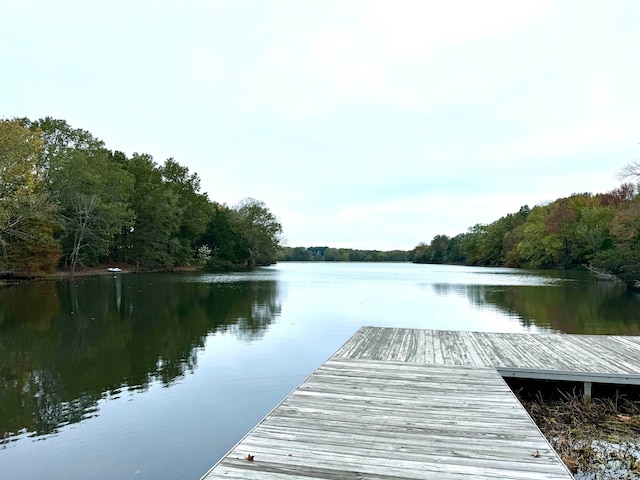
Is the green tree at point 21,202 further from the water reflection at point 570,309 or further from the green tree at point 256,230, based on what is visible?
the green tree at point 256,230

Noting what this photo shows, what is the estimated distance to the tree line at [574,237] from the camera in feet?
92.5

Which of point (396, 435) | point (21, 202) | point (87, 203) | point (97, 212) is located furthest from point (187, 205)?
point (396, 435)

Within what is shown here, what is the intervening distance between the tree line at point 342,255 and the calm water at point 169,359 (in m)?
99.9

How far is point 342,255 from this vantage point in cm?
12250

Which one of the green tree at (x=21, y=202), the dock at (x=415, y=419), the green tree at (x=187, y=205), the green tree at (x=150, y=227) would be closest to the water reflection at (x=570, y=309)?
the dock at (x=415, y=419)

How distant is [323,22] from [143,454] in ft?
53.6

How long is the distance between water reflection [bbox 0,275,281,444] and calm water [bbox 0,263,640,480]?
32mm

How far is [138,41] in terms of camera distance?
18.4 metres

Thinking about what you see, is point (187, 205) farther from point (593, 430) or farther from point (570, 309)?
point (593, 430)

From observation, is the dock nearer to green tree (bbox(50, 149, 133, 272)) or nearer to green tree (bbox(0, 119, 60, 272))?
green tree (bbox(0, 119, 60, 272))

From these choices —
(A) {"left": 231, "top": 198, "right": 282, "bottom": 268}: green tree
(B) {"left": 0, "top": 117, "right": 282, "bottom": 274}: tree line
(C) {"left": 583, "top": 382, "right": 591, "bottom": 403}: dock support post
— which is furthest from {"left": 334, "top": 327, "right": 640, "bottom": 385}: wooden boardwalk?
(A) {"left": 231, "top": 198, "right": 282, "bottom": 268}: green tree

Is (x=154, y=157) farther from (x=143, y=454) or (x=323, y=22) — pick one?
(x=143, y=454)

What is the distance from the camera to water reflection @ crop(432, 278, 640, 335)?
12.9 m

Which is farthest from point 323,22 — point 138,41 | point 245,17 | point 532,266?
point 532,266
